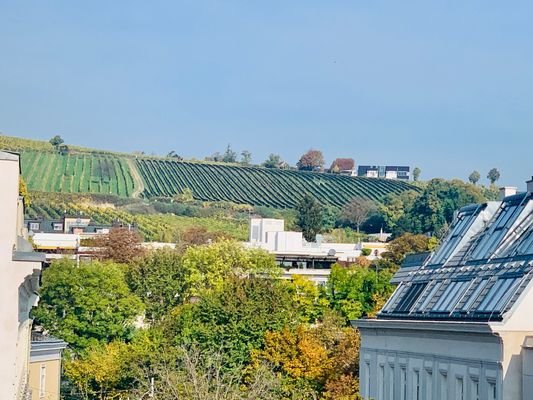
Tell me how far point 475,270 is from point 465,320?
11.4 ft

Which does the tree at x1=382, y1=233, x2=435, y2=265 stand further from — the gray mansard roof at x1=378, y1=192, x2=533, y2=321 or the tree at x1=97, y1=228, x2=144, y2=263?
the gray mansard roof at x1=378, y1=192, x2=533, y2=321

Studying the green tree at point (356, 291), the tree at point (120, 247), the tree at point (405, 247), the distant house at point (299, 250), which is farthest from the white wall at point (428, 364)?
the distant house at point (299, 250)

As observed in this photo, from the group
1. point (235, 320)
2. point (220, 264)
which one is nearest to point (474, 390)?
point (235, 320)

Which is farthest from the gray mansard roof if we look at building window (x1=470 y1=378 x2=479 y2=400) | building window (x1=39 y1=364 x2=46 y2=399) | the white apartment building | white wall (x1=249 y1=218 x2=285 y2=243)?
white wall (x1=249 y1=218 x2=285 y2=243)

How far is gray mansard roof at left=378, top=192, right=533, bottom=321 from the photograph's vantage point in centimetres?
5050

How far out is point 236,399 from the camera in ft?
173

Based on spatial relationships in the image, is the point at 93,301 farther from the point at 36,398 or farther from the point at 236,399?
the point at 236,399

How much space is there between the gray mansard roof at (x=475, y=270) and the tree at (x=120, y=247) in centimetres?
8369

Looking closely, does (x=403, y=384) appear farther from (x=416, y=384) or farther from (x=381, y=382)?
(x=381, y=382)

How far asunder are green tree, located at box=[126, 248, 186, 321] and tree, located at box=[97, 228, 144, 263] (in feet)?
67.2

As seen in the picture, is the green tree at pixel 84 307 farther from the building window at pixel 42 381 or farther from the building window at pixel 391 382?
the building window at pixel 391 382

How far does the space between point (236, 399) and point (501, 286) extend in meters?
9.25

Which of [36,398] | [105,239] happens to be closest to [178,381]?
[36,398]

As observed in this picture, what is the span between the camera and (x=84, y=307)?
11106 centimetres
